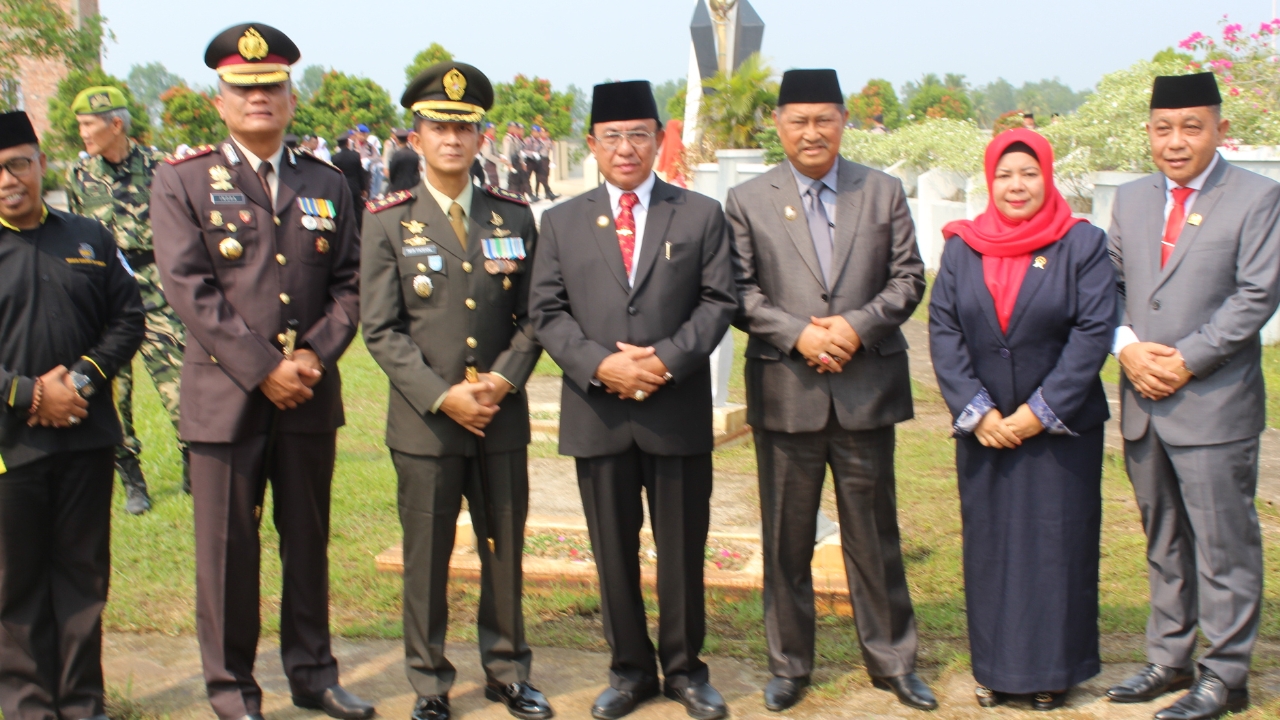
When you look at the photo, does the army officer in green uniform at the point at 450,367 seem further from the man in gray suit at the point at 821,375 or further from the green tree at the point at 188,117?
the green tree at the point at 188,117

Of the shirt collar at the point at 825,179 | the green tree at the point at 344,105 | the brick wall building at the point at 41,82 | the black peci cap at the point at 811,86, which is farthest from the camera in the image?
the brick wall building at the point at 41,82

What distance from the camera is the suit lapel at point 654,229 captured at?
13.0ft

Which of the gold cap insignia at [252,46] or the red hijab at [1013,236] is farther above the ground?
the gold cap insignia at [252,46]

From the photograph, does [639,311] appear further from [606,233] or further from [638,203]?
[638,203]

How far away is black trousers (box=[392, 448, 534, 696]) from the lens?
13.0 ft

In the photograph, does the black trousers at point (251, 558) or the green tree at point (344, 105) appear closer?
the black trousers at point (251, 558)

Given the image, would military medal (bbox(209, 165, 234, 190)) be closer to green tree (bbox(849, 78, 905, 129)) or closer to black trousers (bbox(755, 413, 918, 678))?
black trousers (bbox(755, 413, 918, 678))

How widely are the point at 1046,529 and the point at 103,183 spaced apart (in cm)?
491

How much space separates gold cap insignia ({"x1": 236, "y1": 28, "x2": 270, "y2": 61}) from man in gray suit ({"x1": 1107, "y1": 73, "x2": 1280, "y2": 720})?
2967 millimetres

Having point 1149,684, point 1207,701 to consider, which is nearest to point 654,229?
point 1149,684

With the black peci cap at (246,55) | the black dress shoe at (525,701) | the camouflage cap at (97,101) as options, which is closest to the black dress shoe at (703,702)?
the black dress shoe at (525,701)

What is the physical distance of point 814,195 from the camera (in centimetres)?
415

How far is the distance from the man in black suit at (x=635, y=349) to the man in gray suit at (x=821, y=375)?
→ 0.61 feet

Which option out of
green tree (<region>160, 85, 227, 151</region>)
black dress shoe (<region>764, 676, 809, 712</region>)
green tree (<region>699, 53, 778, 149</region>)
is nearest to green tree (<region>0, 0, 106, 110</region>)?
green tree (<region>699, 53, 778, 149</region>)
